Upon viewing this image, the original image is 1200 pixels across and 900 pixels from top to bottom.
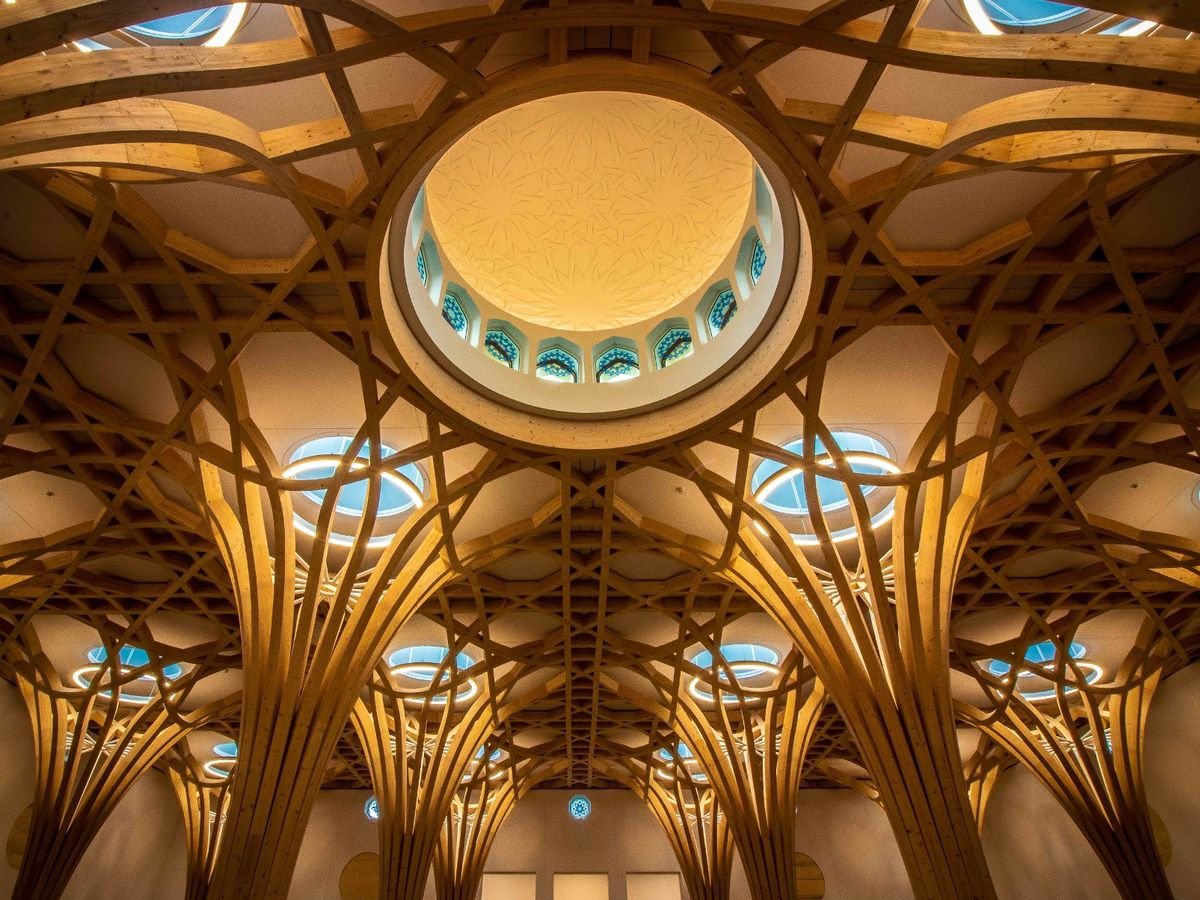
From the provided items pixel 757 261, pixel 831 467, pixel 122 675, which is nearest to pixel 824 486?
pixel 831 467

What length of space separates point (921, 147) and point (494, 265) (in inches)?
447

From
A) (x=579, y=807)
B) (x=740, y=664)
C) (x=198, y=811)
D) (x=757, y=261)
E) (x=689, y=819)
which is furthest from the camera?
(x=579, y=807)

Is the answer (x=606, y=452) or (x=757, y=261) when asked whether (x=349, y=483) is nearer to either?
(x=606, y=452)

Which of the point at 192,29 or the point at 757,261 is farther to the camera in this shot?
the point at 757,261

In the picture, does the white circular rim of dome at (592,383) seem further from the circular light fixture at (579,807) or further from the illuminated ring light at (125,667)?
the circular light fixture at (579,807)

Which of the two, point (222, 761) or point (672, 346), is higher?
point (672, 346)

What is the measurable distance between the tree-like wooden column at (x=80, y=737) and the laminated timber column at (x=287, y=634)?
10142mm

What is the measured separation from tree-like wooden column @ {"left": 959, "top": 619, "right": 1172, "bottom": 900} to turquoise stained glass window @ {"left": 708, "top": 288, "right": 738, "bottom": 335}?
1688 cm

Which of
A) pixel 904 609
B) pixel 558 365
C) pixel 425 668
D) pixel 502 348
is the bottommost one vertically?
pixel 904 609

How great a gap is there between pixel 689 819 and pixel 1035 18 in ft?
123

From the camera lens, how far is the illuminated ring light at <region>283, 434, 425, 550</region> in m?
18.0

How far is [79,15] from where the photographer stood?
7.02m

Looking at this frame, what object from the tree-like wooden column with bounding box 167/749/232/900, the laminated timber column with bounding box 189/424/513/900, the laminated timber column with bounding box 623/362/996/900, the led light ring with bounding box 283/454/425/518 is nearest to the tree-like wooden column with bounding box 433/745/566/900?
the tree-like wooden column with bounding box 167/749/232/900

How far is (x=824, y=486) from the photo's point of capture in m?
21.7
